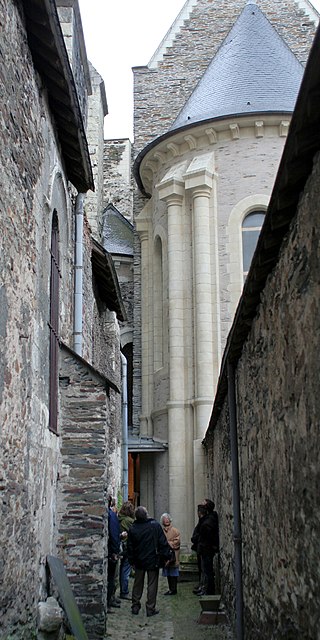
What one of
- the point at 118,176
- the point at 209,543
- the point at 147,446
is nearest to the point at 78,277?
the point at 209,543

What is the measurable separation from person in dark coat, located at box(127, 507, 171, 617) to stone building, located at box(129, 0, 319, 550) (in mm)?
6662

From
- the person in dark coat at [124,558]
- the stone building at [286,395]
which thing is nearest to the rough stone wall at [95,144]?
the person in dark coat at [124,558]

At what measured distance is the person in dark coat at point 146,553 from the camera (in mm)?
11094

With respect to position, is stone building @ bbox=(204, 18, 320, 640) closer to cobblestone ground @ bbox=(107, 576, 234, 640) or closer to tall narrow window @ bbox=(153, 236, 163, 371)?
cobblestone ground @ bbox=(107, 576, 234, 640)

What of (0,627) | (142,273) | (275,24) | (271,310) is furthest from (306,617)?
A: (275,24)

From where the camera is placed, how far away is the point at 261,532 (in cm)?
580

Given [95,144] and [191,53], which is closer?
[95,144]

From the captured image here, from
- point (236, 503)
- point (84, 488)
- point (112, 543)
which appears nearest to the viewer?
point (236, 503)

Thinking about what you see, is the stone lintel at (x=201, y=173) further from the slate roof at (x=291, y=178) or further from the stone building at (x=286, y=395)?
the slate roof at (x=291, y=178)

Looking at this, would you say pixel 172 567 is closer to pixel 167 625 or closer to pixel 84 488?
pixel 167 625

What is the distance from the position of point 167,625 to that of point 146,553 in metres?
1.10

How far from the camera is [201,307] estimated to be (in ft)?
63.3

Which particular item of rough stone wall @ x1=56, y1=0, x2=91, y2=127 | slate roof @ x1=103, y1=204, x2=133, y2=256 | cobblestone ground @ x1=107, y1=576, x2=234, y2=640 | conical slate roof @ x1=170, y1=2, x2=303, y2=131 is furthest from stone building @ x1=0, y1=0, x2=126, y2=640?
slate roof @ x1=103, y1=204, x2=133, y2=256

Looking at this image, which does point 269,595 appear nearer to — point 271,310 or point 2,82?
point 271,310
